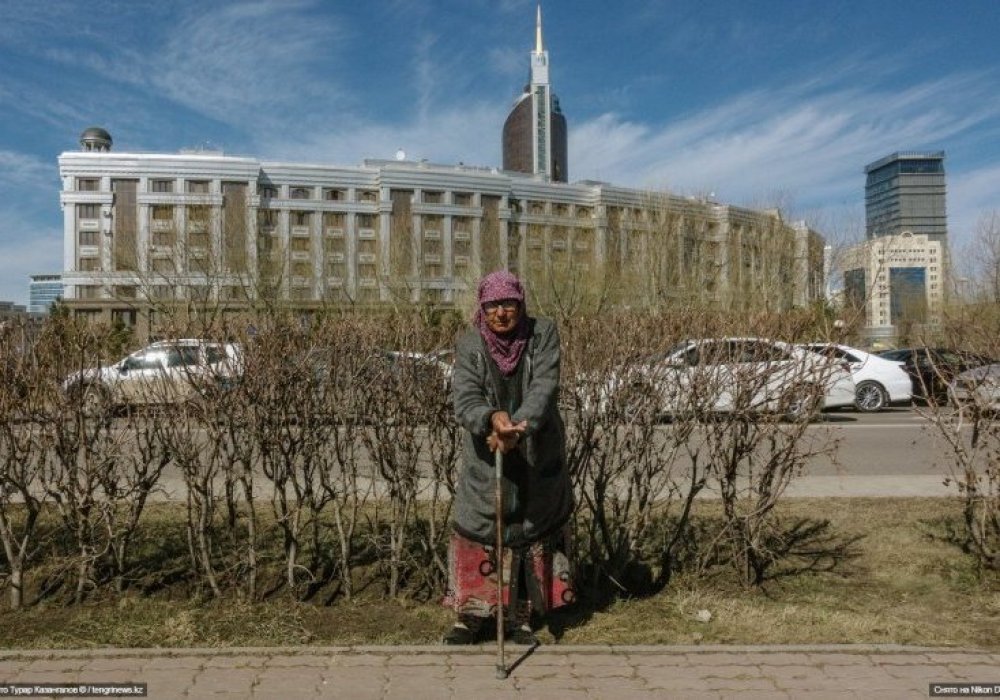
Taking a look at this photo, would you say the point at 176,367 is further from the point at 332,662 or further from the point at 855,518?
the point at 855,518

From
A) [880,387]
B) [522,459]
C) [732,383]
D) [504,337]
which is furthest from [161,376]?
[880,387]

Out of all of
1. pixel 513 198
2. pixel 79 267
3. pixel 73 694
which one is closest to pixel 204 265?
pixel 73 694

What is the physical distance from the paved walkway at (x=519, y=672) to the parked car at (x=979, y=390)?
1.89m

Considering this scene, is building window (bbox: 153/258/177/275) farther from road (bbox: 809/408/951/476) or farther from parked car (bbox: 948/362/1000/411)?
parked car (bbox: 948/362/1000/411)

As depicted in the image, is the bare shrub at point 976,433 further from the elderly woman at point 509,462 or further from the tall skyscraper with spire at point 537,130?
the tall skyscraper with spire at point 537,130

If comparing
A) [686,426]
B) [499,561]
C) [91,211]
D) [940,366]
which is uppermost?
[91,211]

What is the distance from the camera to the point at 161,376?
4.80 metres

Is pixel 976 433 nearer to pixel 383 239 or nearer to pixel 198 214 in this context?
pixel 198 214

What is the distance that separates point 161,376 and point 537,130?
129489 mm

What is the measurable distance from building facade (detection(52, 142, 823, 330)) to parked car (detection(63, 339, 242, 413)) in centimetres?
849

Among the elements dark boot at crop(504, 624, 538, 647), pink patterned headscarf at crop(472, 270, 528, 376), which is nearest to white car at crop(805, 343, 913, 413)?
dark boot at crop(504, 624, 538, 647)

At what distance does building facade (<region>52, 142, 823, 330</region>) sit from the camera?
34.1 m

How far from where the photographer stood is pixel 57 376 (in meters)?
4.75

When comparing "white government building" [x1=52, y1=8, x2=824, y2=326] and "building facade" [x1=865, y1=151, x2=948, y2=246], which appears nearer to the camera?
"white government building" [x1=52, y1=8, x2=824, y2=326]
